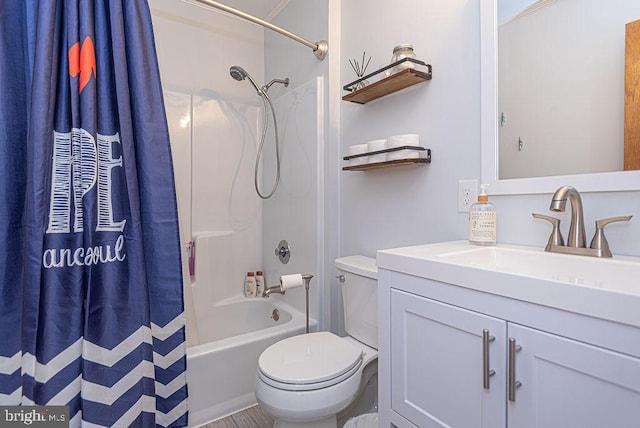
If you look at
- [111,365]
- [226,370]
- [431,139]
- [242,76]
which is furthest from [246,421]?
[242,76]

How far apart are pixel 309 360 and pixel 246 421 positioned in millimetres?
670

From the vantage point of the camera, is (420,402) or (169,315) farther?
(169,315)

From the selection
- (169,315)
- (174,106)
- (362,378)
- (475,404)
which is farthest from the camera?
(174,106)

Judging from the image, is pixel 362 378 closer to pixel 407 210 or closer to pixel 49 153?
pixel 407 210

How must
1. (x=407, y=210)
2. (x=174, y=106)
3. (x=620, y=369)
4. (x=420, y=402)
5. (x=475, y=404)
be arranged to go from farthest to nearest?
(x=174, y=106), (x=407, y=210), (x=420, y=402), (x=475, y=404), (x=620, y=369)

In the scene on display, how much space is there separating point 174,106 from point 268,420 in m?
2.02

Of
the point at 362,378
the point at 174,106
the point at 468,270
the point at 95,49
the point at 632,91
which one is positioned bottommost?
the point at 362,378

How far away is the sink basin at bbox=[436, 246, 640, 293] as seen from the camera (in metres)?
0.75

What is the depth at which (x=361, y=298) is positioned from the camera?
1440 millimetres

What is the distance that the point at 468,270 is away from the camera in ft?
2.41

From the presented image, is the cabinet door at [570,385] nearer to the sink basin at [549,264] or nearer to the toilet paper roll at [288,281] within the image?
the sink basin at [549,264]

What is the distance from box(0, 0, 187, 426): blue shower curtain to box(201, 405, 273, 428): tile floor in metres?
0.44

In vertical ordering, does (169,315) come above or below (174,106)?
below

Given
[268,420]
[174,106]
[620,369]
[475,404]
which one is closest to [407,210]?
[475,404]
